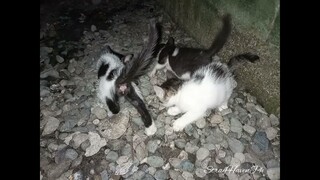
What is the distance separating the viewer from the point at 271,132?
2.53m

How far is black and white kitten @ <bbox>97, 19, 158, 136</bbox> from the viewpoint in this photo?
2.24 m

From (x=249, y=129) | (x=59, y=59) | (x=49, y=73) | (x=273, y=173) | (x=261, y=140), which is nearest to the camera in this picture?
(x=273, y=173)

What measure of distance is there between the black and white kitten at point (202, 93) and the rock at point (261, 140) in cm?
40

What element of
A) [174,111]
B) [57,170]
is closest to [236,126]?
[174,111]

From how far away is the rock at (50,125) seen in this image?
2663mm

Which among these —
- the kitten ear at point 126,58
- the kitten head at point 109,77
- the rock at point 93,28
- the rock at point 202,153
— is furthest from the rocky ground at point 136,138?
the rock at point 93,28

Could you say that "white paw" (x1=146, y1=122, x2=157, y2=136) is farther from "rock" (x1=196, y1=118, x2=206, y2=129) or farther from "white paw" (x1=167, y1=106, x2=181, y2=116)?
"rock" (x1=196, y1=118, x2=206, y2=129)

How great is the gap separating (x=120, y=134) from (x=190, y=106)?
63 centimetres

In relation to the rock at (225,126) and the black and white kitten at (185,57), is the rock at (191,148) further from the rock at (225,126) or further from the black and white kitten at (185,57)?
the black and white kitten at (185,57)

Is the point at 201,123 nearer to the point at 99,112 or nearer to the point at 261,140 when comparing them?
the point at 261,140

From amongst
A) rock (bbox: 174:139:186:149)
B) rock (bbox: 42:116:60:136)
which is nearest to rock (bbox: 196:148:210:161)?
rock (bbox: 174:139:186:149)

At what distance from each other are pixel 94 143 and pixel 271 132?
57.1 inches

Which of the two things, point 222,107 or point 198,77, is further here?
point 222,107
